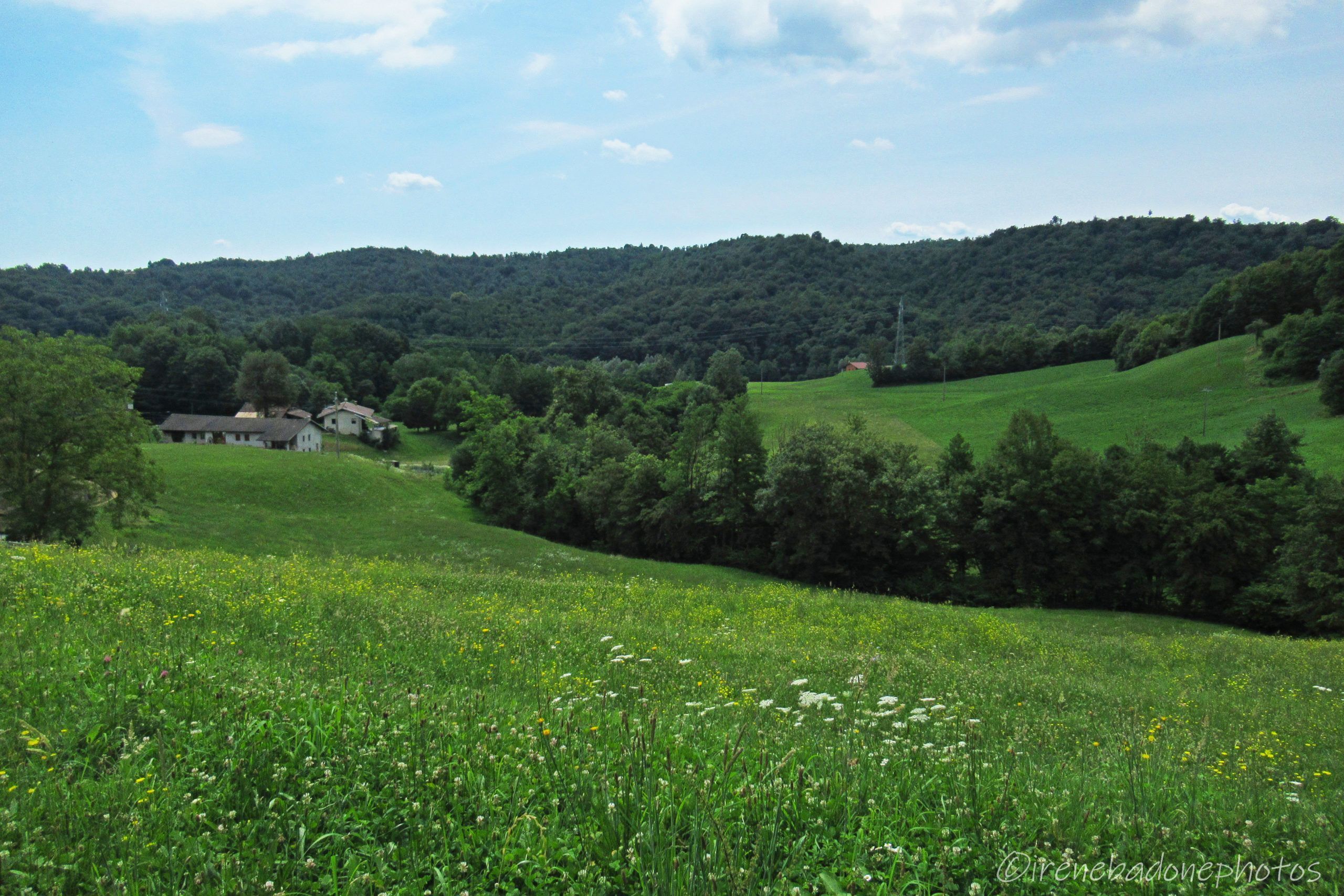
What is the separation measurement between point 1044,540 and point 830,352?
356 ft

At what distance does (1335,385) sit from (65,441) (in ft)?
278

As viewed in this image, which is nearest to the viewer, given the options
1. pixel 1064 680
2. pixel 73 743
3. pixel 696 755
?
pixel 73 743

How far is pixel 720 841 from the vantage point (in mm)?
3729

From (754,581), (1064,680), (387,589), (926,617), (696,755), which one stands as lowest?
(754,581)

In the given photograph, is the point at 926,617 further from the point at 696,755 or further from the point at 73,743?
the point at 73,743

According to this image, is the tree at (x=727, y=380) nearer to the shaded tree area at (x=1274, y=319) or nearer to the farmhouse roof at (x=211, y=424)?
the shaded tree area at (x=1274, y=319)

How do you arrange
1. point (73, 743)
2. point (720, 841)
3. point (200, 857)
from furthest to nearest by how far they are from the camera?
point (73, 743)
point (720, 841)
point (200, 857)

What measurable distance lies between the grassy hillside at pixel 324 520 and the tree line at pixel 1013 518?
Answer: 6.16 meters

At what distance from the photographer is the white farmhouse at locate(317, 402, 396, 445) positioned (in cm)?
10186

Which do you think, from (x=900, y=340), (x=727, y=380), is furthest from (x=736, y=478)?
(x=900, y=340)

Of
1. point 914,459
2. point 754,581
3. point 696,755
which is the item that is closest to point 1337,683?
point 696,755

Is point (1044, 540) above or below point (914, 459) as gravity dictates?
below

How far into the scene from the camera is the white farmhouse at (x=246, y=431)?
91.4 metres

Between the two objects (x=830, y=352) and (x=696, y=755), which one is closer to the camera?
(x=696, y=755)
